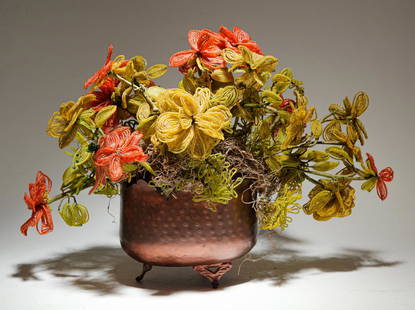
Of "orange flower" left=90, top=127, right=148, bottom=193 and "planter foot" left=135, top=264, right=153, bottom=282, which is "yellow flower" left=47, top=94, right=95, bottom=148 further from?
"planter foot" left=135, top=264, right=153, bottom=282

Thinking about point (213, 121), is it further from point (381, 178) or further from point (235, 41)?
point (381, 178)

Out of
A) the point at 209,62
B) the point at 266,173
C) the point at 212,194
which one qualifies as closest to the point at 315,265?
the point at 266,173

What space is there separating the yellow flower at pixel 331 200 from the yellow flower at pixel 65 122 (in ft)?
1.76

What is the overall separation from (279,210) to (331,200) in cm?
16

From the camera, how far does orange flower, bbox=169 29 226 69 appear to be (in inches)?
61.0

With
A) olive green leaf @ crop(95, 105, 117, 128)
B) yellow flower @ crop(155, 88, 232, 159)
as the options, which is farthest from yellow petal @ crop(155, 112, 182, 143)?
olive green leaf @ crop(95, 105, 117, 128)

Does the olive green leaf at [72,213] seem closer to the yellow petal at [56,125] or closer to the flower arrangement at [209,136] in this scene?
the flower arrangement at [209,136]

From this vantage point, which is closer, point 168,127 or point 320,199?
point 168,127

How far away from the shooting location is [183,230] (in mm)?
1541

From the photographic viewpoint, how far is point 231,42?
161 cm

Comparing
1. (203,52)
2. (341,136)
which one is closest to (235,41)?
(203,52)

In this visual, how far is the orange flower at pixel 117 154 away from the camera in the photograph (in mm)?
1400

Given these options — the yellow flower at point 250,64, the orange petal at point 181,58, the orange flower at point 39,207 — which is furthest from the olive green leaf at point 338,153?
the orange flower at point 39,207

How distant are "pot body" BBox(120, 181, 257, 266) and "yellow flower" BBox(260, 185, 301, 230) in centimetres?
5
